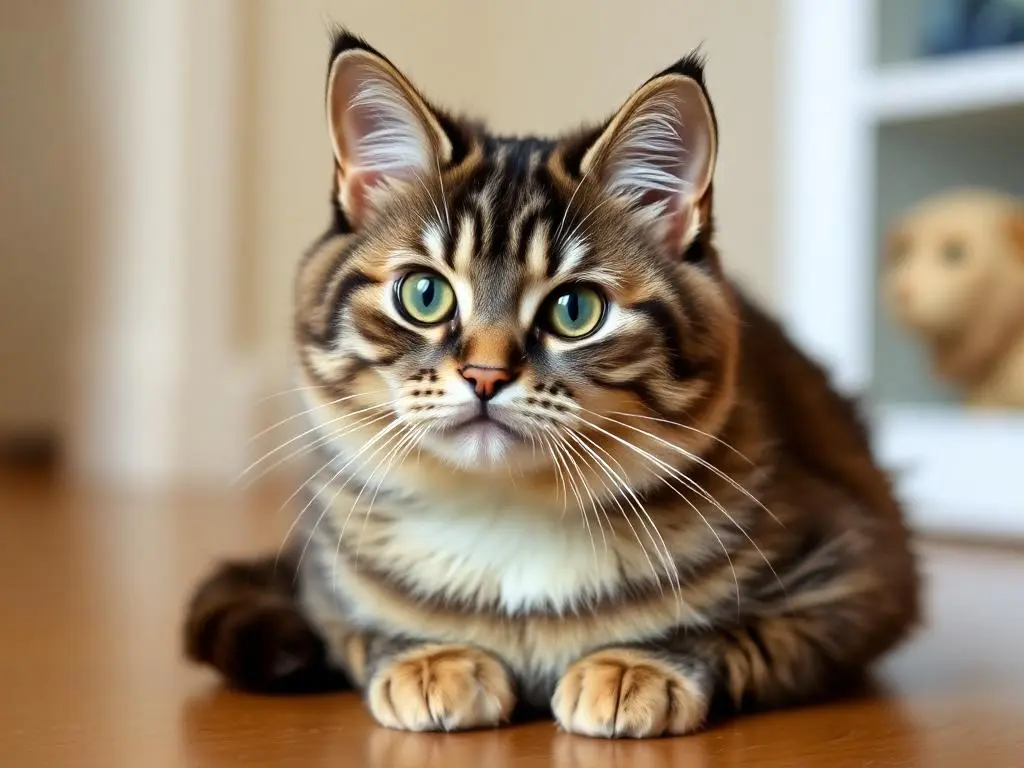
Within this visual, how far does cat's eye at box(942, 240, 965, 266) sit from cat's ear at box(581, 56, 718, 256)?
1.41 meters

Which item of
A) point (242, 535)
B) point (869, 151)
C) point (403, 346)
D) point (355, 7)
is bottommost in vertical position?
point (242, 535)

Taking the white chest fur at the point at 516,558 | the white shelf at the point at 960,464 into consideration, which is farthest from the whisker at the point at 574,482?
the white shelf at the point at 960,464

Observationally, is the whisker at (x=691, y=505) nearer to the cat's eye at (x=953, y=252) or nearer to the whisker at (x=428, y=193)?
the whisker at (x=428, y=193)

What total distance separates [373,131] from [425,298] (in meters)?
0.19

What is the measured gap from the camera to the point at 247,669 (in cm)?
119

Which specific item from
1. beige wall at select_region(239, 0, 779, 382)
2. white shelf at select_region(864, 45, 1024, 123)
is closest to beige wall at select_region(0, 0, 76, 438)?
beige wall at select_region(239, 0, 779, 382)

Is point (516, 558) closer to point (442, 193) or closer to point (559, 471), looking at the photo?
point (559, 471)

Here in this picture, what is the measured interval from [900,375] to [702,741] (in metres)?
1.65

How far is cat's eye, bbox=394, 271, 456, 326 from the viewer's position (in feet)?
3.38

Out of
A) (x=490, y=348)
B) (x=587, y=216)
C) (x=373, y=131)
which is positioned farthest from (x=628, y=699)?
(x=373, y=131)

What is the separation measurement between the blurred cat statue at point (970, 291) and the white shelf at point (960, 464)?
0.06 metres

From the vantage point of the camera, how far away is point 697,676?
1043 mm

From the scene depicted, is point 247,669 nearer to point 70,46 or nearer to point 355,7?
point 355,7

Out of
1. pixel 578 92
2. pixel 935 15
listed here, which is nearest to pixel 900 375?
pixel 935 15
